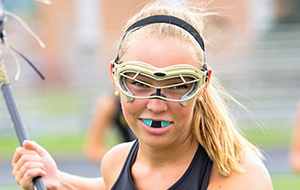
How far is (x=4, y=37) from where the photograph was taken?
4.53 metres

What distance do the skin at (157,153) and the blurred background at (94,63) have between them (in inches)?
547

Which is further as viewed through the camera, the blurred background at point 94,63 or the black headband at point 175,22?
the blurred background at point 94,63

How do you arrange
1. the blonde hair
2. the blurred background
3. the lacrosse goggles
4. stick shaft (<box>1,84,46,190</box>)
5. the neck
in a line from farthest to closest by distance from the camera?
the blurred background, stick shaft (<box>1,84,46,190</box>), the neck, the blonde hair, the lacrosse goggles

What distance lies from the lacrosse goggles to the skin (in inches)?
1.1

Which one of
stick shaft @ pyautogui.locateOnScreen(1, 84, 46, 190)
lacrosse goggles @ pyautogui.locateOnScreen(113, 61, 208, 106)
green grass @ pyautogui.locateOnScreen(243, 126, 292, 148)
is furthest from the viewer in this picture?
green grass @ pyautogui.locateOnScreen(243, 126, 292, 148)

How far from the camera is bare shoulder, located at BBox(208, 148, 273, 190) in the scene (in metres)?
3.65

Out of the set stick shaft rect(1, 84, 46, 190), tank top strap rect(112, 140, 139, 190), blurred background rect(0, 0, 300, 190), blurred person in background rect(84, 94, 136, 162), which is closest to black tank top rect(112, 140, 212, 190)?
tank top strap rect(112, 140, 139, 190)

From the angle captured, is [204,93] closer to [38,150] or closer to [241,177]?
[241,177]

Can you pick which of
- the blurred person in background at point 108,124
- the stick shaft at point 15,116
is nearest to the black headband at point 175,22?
the stick shaft at point 15,116

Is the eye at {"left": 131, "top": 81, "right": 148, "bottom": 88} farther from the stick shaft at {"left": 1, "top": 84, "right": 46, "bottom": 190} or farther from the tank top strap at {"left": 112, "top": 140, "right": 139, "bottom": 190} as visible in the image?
the stick shaft at {"left": 1, "top": 84, "right": 46, "bottom": 190}

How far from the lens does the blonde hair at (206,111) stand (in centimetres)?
370

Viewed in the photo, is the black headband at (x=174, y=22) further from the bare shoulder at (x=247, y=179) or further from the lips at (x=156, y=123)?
the bare shoulder at (x=247, y=179)

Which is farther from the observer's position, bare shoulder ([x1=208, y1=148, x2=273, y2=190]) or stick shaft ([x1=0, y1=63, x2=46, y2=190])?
stick shaft ([x1=0, y1=63, x2=46, y2=190])

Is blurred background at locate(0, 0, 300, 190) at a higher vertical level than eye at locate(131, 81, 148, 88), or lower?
lower
